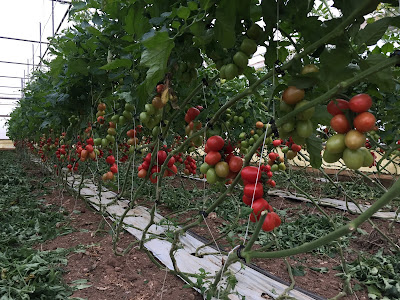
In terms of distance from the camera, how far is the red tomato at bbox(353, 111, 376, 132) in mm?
509

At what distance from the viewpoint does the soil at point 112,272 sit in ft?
6.03

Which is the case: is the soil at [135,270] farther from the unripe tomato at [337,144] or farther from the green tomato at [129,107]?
the unripe tomato at [337,144]

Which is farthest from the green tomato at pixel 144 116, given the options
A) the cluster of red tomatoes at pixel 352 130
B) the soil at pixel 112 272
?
the soil at pixel 112 272

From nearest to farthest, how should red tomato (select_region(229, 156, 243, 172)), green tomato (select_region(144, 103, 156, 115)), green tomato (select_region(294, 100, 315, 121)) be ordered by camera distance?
green tomato (select_region(294, 100, 315, 121)) → red tomato (select_region(229, 156, 243, 172)) → green tomato (select_region(144, 103, 156, 115))

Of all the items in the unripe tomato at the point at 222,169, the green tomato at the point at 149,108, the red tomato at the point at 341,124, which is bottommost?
the unripe tomato at the point at 222,169

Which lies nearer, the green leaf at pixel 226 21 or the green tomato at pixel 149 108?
the green leaf at pixel 226 21

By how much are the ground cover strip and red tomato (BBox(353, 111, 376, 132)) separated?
75.0 inches


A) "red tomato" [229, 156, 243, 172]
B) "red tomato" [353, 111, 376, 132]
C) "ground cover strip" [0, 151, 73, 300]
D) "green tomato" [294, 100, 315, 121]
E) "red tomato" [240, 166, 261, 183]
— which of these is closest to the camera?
"red tomato" [353, 111, 376, 132]

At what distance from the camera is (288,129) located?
67 centimetres

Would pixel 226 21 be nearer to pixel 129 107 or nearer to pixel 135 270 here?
pixel 129 107

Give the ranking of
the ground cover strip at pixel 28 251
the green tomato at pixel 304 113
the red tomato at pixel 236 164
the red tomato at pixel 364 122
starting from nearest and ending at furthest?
the red tomato at pixel 364 122 → the green tomato at pixel 304 113 → the red tomato at pixel 236 164 → the ground cover strip at pixel 28 251

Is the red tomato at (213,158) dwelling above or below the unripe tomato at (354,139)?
below

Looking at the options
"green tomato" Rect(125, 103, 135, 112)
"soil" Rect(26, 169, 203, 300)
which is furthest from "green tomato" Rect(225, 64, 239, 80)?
"soil" Rect(26, 169, 203, 300)

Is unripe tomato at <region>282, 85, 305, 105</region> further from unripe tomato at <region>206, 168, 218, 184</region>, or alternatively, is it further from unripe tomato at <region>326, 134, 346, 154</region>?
unripe tomato at <region>206, 168, 218, 184</region>
